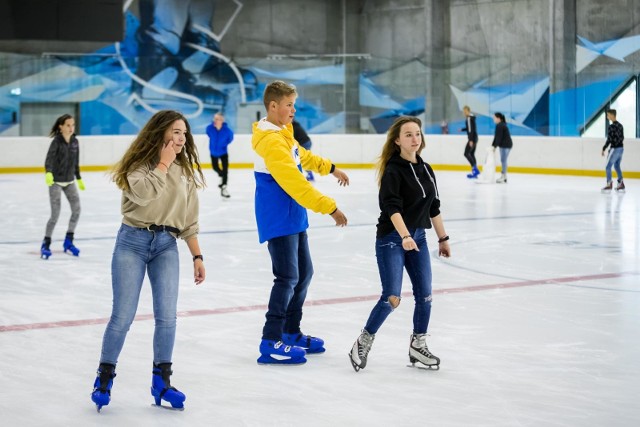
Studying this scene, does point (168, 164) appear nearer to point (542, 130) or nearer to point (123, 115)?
point (542, 130)

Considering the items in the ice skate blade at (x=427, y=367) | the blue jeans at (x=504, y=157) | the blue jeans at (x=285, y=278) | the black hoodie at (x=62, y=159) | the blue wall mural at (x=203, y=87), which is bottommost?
the ice skate blade at (x=427, y=367)

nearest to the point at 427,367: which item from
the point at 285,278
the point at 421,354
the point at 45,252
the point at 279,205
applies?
the point at 421,354

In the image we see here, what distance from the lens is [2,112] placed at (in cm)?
2569

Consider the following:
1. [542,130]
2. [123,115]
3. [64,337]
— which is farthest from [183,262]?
[123,115]

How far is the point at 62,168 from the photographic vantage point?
1016 centimetres

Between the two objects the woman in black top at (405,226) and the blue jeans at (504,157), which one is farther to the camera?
the blue jeans at (504,157)

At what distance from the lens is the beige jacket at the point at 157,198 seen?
15.0ft

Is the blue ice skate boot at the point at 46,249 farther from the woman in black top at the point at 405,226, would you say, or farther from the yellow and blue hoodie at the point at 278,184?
the woman in black top at the point at 405,226

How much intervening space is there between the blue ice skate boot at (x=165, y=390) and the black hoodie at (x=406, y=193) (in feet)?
4.33

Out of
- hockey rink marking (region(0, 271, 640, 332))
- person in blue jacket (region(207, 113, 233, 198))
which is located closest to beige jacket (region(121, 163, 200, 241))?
hockey rink marking (region(0, 271, 640, 332))

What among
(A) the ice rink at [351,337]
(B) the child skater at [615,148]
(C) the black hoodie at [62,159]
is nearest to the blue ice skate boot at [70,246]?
(A) the ice rink at [351,337]

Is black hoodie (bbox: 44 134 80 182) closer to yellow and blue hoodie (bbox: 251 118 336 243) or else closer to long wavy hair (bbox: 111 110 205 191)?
yellow and blue hoodie (bbox: 251 118 336 243)

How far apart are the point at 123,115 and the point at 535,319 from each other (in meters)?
22.9

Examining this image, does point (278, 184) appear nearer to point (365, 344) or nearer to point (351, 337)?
point (365, 344)
